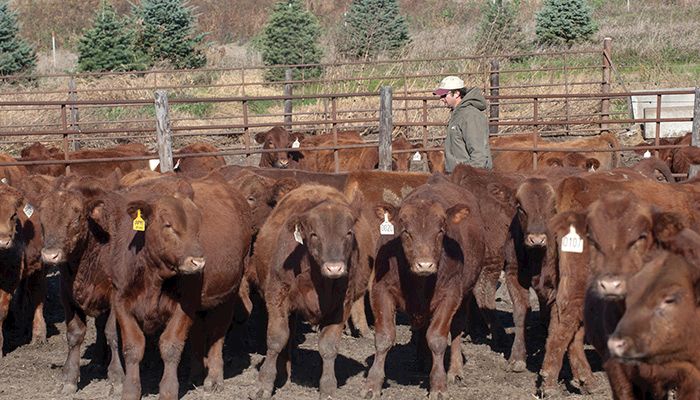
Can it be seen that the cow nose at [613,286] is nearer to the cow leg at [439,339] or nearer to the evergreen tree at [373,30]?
the cow leg at [439,339]

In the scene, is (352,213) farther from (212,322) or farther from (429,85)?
(429,85)

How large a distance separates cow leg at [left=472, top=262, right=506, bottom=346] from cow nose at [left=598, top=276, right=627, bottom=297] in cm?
402

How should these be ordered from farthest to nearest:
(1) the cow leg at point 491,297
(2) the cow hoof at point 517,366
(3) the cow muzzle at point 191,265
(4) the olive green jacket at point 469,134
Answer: (4) the olive green jacket at point 469,134, (1) the cow leg at point 491,297, (2) the cow hoof at point 517,366, (3) the cow muzzle at point 191,265

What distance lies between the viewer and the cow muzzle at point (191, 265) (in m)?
7.18

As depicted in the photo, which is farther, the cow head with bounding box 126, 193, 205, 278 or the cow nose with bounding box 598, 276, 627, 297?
the cow head with bounding box 126, 193, 205, 278

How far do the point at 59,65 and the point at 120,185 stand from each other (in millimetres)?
27526

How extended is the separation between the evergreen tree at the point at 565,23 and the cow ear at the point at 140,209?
23.1 meters

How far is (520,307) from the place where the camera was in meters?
8.84

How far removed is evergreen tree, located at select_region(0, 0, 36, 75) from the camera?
27078 mm

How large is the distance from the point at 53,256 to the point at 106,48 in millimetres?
20532

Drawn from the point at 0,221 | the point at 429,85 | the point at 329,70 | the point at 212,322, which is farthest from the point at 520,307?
the point at 329,70

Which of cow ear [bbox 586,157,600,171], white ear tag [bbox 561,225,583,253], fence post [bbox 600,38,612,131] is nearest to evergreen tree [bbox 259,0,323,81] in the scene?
fence post [bbox 600,38,612,131]

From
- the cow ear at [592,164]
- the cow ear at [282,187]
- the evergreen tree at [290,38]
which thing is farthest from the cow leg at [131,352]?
the evergreen tree at [290,38]

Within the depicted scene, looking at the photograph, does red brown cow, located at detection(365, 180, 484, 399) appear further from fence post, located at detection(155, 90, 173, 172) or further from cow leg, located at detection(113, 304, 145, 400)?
fence post, located at detection(155, 90, 173, 172)
